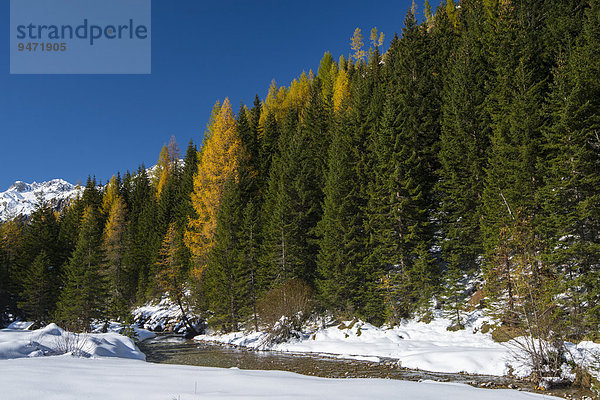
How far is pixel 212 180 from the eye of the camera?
36.0 m

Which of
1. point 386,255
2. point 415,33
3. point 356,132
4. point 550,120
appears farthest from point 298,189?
point 415,33

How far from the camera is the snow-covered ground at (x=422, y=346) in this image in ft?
46.4

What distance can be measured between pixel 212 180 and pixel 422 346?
25689 mm

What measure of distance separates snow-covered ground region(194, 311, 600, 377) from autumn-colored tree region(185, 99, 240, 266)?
10.2m

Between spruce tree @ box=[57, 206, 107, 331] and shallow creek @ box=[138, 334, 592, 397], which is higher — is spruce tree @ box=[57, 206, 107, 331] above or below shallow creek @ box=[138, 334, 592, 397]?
above

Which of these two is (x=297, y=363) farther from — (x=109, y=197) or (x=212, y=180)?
(x=109, y=197)

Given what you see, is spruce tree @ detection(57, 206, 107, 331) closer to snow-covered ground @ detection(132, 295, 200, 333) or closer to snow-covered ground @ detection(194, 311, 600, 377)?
snow-covered ground @ detection(132, 295, 200, 333)

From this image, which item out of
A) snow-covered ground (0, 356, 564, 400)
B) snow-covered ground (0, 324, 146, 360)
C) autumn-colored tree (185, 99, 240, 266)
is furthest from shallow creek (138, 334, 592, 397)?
autumn-colored tree (185, 99, 240, 266)

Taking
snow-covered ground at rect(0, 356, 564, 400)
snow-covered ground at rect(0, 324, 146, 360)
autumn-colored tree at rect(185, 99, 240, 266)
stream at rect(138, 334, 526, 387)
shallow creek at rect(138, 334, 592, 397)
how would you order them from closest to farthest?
snow-covered ground at rect(0, 356, 564, 400) < shallow creek at rect(138, 334, 592, 397) < snow-covered ground at rect(0, 324, 146, 360) < stream at rect(138, 334, 526, 387) < autumn-colored tree at rect(185, 99, 240, 266)

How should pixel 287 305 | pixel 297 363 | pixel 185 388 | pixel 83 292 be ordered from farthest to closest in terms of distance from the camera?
pixel 83 292, pixel 287 305, pixel 297 363, pixel 185 388

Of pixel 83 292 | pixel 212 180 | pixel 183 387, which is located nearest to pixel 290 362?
pixel 183 387

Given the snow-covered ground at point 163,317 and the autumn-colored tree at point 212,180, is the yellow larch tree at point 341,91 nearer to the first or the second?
the autumn-colored tree at point 212,180

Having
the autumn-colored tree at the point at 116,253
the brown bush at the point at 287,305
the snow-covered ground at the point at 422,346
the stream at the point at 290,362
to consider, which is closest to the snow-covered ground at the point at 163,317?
the autumn-colored tree at the point at 116,253

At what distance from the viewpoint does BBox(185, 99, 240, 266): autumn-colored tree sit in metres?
35.1
